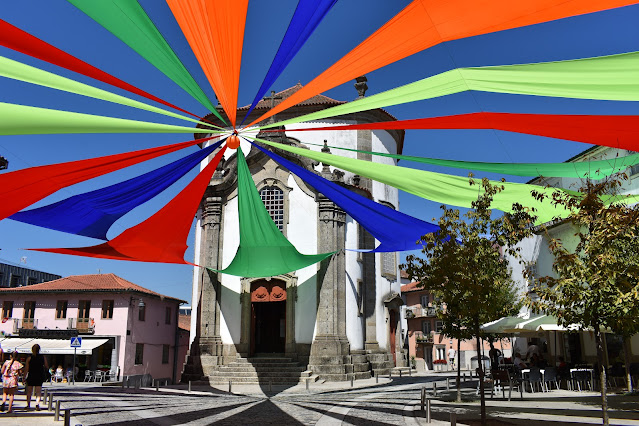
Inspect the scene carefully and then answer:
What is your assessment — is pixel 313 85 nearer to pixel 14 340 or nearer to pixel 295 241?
pixel 295 241

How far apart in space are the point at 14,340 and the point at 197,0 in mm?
36792

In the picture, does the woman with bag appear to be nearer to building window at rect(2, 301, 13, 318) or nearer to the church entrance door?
the church entrance door

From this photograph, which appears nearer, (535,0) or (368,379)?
(535,0)

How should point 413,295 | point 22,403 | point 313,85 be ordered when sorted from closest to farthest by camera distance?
1. point 313,85
2. point 22,403
3. point 413,295

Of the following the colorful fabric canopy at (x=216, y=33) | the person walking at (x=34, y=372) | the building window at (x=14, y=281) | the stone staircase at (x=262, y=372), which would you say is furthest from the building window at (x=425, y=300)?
the colorful fabric canopy at (x=216, y=33)

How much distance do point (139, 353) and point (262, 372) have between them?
20712mm

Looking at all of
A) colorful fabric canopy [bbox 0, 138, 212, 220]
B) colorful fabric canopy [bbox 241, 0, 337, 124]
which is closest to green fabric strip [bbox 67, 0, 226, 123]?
colorful fabric canopy [bbox 241, 0, 337, 124]

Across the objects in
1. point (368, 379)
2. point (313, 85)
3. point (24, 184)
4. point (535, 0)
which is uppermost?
point (313, 85)

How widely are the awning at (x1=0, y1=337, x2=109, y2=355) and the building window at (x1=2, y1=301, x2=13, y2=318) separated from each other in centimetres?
396

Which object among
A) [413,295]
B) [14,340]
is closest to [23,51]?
[14,340]

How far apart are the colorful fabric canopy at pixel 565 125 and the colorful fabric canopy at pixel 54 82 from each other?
16.1 feet

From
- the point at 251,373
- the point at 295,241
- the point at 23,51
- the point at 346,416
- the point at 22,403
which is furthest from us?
the point at 295,241

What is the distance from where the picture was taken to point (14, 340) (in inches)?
1423

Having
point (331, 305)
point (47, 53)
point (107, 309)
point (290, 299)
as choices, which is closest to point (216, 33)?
point (47, 53)
